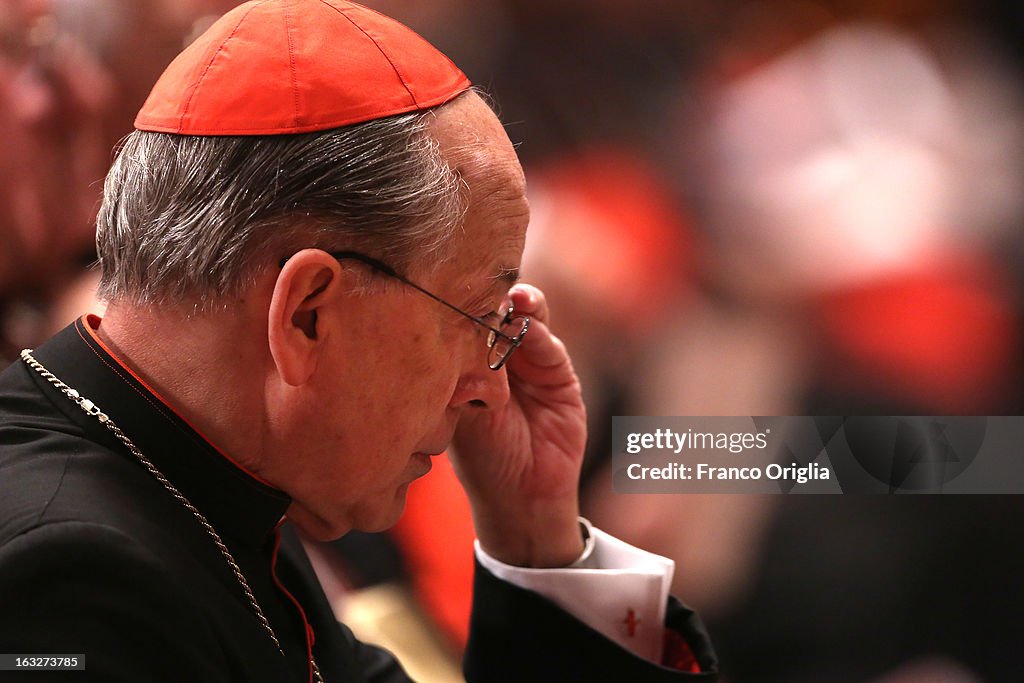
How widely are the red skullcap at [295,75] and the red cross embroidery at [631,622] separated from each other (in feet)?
3.69

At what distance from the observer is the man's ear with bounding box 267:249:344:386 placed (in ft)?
4.45

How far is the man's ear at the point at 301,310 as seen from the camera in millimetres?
1356

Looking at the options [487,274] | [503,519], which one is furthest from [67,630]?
[503,519]

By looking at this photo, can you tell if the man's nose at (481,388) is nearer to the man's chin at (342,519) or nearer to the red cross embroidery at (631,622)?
the man's chin at (342,519)

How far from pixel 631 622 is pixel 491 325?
831 mm

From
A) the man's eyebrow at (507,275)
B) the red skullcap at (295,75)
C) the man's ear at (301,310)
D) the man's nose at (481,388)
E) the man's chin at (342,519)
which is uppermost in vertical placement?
the red skullcap at (295,75)

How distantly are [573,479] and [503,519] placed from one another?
17 centimetres

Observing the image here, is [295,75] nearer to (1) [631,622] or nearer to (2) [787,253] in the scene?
(1) [631,622]

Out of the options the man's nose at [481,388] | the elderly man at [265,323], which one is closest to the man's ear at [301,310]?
the elderly man at [265,323]

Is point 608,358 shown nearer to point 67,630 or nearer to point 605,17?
point 605,17

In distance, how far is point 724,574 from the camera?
2582 mm

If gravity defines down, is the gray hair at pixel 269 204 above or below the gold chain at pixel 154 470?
above

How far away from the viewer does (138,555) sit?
120 cm

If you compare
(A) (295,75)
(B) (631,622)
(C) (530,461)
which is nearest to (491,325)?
(A) (295,75)
